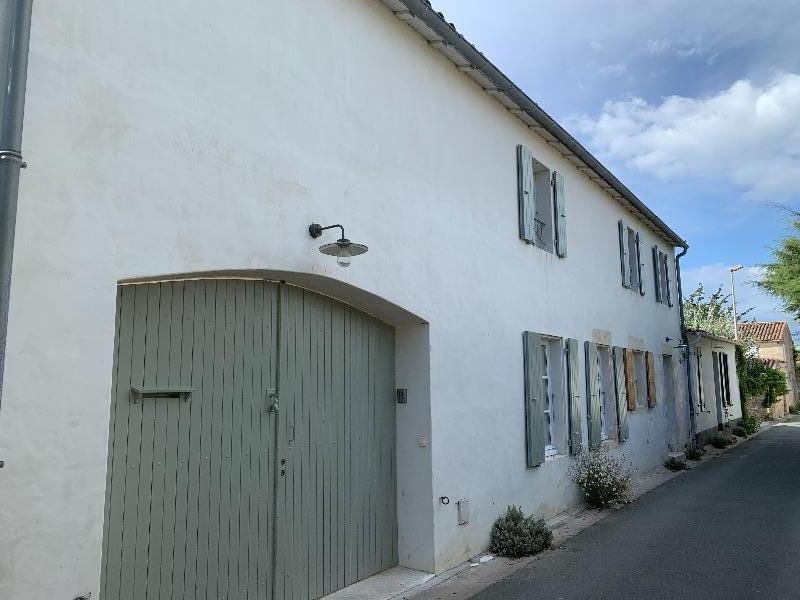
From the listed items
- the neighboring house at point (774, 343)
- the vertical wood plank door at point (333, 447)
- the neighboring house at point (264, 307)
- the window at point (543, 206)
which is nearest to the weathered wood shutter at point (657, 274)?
the window at point (543, 206)

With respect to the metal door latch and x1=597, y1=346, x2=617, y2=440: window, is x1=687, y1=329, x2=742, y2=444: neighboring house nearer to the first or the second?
x1=597, y1=346, x2=617, y2=440: window

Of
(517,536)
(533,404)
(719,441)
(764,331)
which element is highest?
(764,331)

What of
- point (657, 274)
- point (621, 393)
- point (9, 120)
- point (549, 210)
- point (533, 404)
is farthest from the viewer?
point (657, 274)

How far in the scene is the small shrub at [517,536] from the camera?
6.42 meters

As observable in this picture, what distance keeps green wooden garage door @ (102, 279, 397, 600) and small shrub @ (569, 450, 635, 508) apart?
12.4 ft

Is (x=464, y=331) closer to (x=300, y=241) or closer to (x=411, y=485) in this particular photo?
(x=411, y=485)

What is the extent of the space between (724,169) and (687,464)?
8125 millimetres

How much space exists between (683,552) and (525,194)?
14.9 ft

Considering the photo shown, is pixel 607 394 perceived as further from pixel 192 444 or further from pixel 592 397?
pixel 192 444

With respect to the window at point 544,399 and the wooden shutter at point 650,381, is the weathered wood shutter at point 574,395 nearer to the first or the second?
the window at point 544,399

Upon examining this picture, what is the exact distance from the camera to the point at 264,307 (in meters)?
4.76

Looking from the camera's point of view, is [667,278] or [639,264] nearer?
[639,264]

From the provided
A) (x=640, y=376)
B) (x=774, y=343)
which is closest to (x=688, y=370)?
(x=640, y=376)

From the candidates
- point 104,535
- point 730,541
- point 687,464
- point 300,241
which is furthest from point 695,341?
point 104,535
